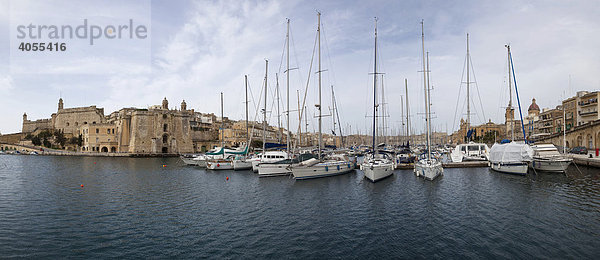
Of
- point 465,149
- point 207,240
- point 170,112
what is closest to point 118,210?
point 207,240

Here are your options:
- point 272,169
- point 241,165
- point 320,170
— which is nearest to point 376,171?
point 320,170

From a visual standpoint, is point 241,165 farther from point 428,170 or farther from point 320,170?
point 428,170

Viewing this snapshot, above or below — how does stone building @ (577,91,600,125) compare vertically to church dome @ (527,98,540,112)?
below

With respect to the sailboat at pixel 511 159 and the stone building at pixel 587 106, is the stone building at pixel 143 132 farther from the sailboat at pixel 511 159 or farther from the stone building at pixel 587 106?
the stone building at pixel 587 106

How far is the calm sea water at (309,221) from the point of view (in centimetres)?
930

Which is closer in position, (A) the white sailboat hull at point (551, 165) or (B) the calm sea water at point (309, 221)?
→ (B) the calm sea water at point (309, 221)

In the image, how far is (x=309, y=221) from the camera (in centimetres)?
1240

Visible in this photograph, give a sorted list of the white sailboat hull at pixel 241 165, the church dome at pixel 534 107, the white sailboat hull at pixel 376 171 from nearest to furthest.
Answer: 1. the white sailboat hull at pixel 376 171
2. the white sailboat hull at pixel 241 165
3. the church dome at pixel 534 107

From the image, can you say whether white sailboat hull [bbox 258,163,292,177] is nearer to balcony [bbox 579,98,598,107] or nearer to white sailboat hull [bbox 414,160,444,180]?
white sailboat hull [bbox 414,160,444,180]

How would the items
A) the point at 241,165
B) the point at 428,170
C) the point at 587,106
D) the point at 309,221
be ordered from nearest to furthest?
the point at 309,221 < the point at 428,170 < the point at 241,165 < the point at 587,106

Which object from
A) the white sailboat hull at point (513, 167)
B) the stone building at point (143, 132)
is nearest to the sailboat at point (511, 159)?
the white sailboat hull at point (513, 167)

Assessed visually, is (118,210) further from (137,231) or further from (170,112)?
(170,112)

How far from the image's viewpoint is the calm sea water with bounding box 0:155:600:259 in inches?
366

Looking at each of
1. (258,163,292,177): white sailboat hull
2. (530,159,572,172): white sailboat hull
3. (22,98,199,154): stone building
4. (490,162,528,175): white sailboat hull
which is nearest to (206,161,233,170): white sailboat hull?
(258,163,292,177): white sailboat hull
